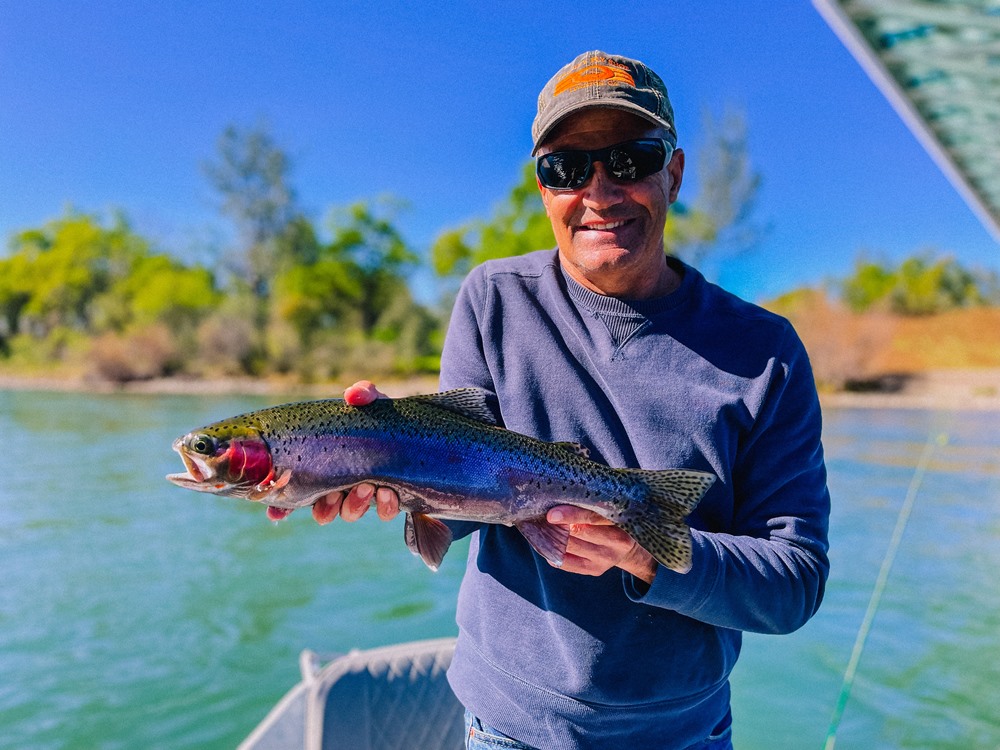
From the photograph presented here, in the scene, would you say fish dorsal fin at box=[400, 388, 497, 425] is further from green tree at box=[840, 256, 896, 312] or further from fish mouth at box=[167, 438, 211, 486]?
green tree at box=[840, 256, 896, 312]

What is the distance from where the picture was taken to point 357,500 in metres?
2.23

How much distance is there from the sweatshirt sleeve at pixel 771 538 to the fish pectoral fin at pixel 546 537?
0.21 m

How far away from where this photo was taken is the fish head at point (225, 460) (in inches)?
82.9

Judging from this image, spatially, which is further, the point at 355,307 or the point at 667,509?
the point at 355,307

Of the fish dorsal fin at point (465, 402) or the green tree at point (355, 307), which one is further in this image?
the green tree at point (355, 307)

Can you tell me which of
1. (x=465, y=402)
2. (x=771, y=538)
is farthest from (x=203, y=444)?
(x=771, y=538)

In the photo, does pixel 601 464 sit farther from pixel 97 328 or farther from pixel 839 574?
pixel 97 328

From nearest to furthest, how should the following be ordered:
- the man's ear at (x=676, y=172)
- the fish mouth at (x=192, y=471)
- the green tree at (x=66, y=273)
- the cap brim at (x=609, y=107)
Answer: the fish mouth at (x=192, y=471) → the cap brim at (x=609, y=107) → the man's ear at (x=676, y=172) → the green tree at (x=66, y=273)

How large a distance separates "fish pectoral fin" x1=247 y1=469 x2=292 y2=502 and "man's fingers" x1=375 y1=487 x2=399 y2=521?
0.27m

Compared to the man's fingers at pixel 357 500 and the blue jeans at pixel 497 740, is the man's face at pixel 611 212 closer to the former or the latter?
the man's fingers at pixel 357 500

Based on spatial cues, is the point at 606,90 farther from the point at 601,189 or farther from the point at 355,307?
the point at 355,307

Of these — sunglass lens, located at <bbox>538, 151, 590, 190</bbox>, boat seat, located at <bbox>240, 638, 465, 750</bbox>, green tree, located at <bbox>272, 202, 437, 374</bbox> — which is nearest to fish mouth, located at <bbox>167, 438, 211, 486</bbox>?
sunglass lens, located at <bbox>538, 151, 590, 190</bbox>

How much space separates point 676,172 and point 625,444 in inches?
36.7

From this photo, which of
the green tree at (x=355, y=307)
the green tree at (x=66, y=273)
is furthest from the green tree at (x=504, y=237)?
the green tree at (x=66, y=273)
